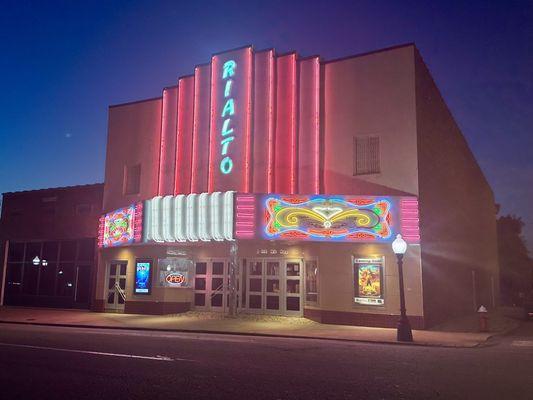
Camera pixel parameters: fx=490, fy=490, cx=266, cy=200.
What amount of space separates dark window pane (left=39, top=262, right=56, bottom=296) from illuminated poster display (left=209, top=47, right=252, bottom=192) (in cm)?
1384

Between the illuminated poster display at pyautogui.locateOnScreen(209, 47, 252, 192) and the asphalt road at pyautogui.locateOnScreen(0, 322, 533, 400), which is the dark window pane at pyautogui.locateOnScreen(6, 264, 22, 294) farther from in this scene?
the asphalt road at pyautogui.locateOnScreen(0, 322, 533, 400)

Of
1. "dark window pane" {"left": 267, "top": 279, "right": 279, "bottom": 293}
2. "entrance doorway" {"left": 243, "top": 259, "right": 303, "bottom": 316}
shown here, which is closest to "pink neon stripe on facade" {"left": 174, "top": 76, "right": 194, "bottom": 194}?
"entrance doorway" {"left": 243, "top": 259, "right": 303, "bottom": 316}

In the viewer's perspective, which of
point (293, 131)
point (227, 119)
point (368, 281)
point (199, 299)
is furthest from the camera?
point (199, 299)

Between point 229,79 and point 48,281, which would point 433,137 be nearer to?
point 229,79

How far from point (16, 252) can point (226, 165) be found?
18.1 meters

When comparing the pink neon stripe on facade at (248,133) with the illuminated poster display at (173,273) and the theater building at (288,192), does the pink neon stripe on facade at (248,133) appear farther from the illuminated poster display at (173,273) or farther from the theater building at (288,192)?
the illuminated poster display at (173,273)

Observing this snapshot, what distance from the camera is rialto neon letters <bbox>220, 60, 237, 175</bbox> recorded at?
23.2 m

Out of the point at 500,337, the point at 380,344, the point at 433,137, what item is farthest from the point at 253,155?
the point at 500,337

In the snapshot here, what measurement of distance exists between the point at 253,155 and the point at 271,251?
15.6 ft

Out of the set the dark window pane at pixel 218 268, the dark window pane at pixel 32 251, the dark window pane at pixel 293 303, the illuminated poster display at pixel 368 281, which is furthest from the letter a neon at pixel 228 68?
the dark window pane at pixel 32 251

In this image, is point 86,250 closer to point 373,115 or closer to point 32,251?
point 32,251

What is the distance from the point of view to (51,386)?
7.89 m

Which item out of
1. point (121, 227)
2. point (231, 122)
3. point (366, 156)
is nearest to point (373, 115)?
point (366, 156)

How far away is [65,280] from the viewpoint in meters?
30.0
